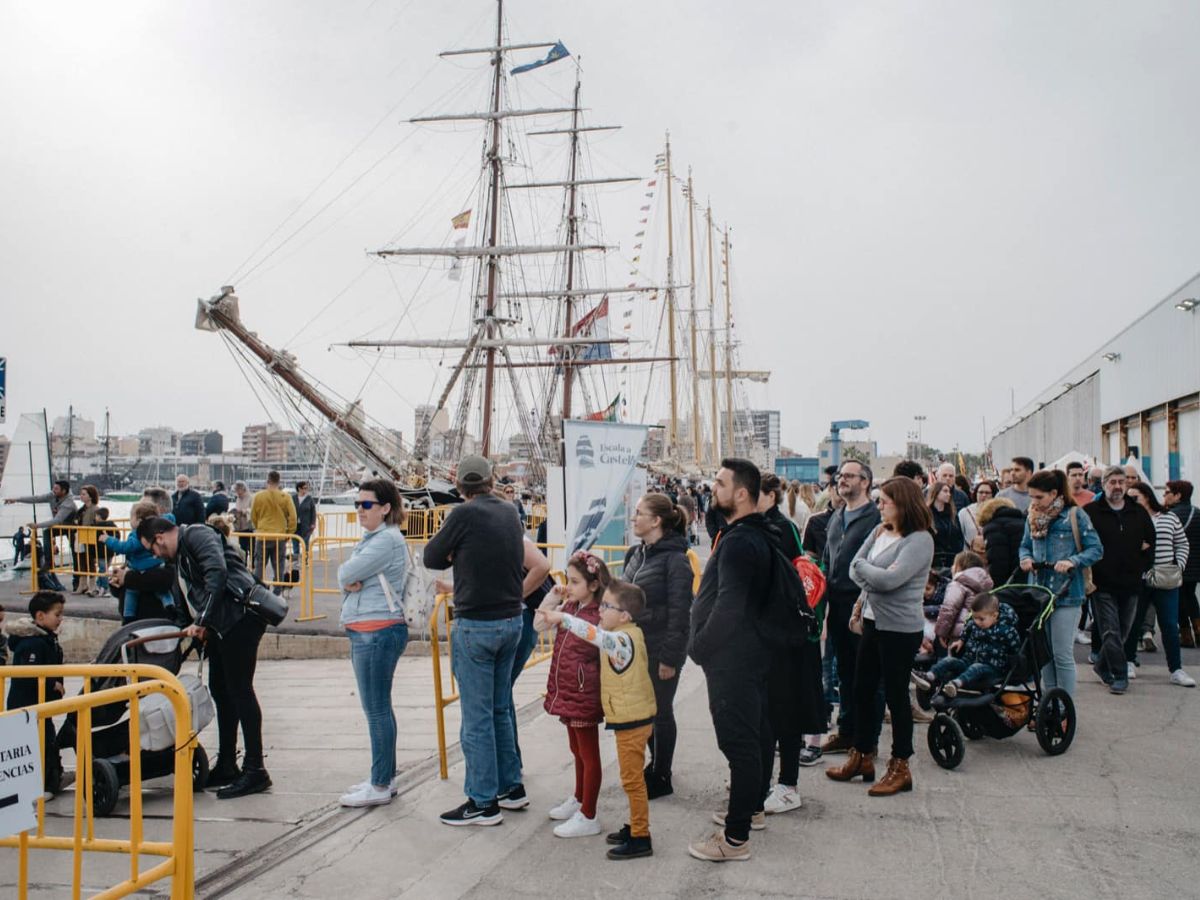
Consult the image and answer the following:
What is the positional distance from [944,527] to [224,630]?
5.89 meters

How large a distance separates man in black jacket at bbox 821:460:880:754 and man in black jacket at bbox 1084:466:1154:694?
118 inches

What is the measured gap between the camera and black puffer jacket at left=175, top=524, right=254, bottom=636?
569 centimetres

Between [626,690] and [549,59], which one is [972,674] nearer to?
[626,690]

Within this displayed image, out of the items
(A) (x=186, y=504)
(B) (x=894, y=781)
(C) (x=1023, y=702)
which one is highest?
(A) (x=186, y=504)

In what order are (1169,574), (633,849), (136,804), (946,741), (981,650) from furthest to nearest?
1. (1169,574)
2. (981,650)
3. (946,741)
4. (633,849)
5. (136,804)

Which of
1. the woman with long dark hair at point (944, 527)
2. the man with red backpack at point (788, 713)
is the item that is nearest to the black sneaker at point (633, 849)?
the man with red backpack at point (788, 713)

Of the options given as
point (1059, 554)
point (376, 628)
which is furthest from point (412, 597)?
point (1059, 554)

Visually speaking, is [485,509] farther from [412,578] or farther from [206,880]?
[206,880]

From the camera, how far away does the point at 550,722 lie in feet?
23.9

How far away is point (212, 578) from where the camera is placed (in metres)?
5.70

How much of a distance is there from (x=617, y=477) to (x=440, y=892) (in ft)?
15.4

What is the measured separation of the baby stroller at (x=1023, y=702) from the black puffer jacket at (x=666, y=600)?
2.03 meters

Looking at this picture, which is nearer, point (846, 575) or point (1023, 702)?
point (846, 575)

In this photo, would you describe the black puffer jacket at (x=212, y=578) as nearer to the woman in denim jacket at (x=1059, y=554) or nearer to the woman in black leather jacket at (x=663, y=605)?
the woman in black leather jacket at (x=663, y=605)
